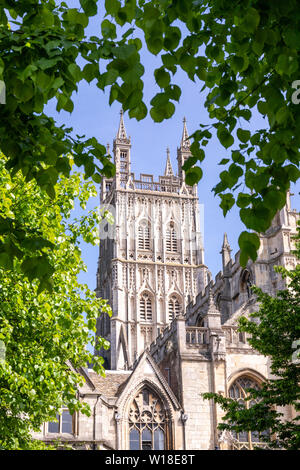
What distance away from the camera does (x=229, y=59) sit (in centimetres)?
662

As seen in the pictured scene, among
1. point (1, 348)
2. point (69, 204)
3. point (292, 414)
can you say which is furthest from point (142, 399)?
point (1, 348)

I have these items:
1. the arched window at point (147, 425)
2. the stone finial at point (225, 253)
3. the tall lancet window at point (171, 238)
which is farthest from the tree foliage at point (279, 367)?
the tall lancet window at point (171, 238)

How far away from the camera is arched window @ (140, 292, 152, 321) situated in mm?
74581

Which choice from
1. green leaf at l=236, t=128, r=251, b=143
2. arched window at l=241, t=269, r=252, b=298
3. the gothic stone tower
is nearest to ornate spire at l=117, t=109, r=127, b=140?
the gothic stone tower

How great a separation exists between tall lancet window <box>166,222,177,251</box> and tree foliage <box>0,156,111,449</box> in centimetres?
6314

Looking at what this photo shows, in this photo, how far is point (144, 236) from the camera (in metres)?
78.7

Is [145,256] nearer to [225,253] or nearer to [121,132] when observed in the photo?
[121,132]

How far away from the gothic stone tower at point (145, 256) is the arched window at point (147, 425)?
3720 cm

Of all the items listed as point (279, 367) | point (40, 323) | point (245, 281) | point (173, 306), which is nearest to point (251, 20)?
point (40, 323)

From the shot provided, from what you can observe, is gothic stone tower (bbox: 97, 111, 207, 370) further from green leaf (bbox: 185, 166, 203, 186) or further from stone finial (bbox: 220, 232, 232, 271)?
green leaf (bbox: 185, 166, 203, 186)

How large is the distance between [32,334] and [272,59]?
31.9 ft

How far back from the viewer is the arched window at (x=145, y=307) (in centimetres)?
7458

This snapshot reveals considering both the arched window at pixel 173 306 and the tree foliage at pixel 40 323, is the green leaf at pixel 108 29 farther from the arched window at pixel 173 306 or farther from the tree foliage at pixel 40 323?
the arched window at pixel 173 306

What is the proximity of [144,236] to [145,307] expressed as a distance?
8.47 meters
